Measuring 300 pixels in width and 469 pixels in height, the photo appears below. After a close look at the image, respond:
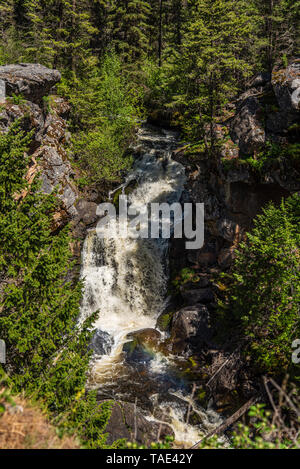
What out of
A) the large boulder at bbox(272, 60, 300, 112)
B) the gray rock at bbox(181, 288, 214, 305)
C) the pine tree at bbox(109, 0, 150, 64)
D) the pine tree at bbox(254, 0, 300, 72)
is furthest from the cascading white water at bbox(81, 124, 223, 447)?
the pine tree at bbox(109, 0, 150, 64)

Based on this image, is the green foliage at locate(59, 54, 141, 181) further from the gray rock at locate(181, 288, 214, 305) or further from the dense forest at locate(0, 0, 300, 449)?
the gray rock at locate(181, 288, 214, 305)

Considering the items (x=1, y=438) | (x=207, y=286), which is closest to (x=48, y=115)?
(x=207, y=286)

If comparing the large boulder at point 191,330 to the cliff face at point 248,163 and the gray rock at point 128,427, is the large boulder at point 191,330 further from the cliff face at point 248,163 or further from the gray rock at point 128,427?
the gray rock at point 128,427

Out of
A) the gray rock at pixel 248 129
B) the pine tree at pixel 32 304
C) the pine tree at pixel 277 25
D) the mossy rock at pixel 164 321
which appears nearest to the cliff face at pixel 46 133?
the mossy rock at pixel 164 321

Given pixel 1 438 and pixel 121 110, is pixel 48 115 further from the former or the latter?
pixel 1 438

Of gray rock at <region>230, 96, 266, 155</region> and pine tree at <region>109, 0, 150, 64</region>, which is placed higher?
pine tree at <region>109, 0, 150, 64</region>
